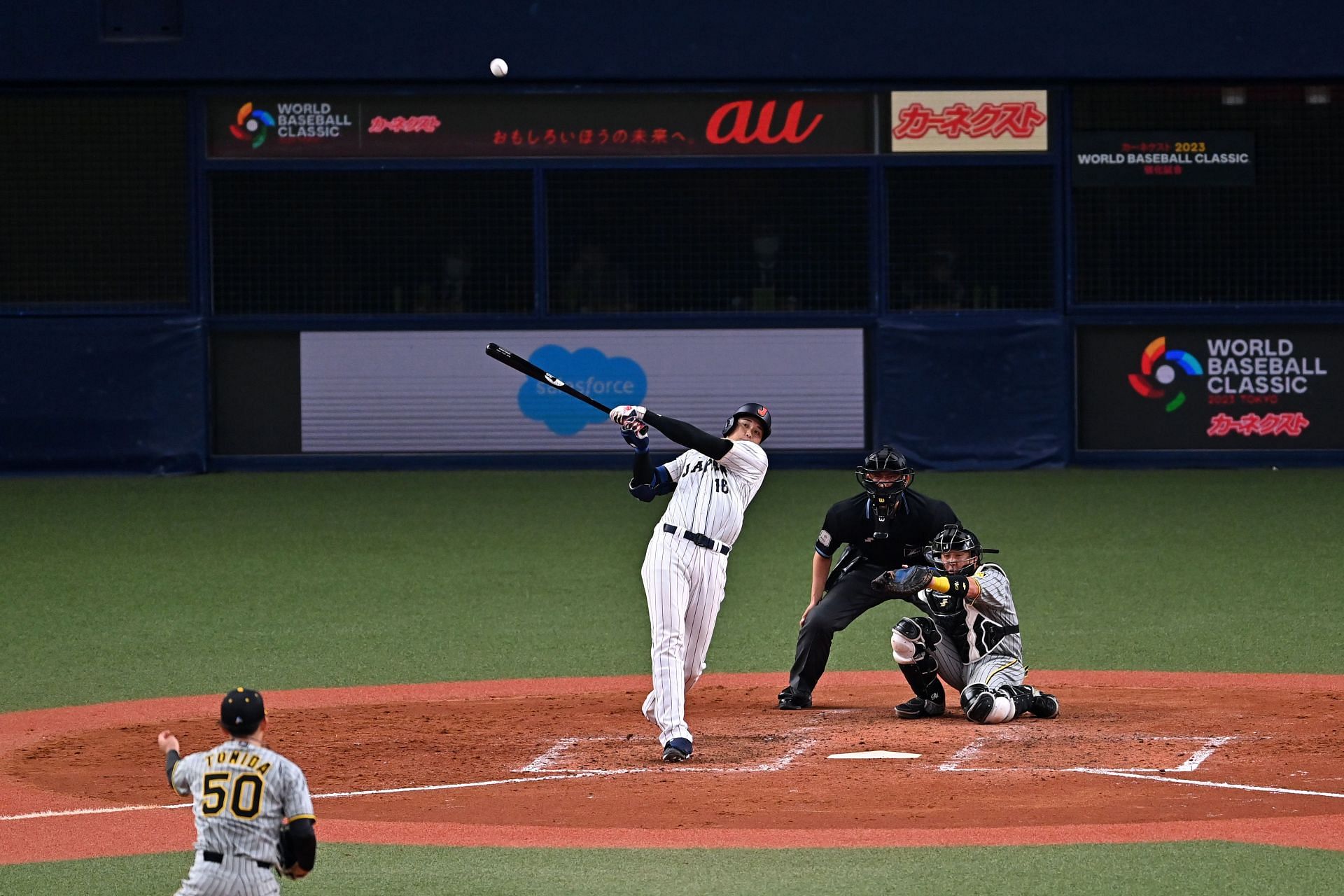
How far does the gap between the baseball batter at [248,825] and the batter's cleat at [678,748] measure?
4025 mm

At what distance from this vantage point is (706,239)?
23172 millimetres

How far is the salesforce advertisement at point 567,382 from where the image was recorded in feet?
76.9

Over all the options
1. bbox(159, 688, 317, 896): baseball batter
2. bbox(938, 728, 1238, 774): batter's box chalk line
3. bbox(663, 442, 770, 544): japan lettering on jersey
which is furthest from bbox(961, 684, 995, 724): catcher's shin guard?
bbox(159, 688, 317, 896): baseball batter

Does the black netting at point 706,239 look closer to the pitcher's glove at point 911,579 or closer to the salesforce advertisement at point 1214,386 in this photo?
the salesforce advertisement at point 1214,386

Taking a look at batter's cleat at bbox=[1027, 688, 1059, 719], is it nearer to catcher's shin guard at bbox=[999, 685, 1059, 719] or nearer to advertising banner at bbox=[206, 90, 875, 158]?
catcher's shin guard at bbox=[999, 685, 1059, 719]

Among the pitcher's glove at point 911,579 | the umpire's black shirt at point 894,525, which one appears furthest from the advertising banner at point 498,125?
the pitcher's glove at point 911,579

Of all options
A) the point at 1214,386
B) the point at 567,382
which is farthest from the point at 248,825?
the point at 1214,386

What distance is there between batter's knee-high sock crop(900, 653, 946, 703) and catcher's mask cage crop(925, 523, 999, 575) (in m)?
0.49

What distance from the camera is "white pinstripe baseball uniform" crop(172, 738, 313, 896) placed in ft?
17.9

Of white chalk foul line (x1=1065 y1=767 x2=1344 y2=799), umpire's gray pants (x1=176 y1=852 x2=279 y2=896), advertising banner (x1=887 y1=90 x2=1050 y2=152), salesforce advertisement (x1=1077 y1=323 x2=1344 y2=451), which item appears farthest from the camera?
salesforce advertisement (x1=1077 y1=323 x2=1344 y2=451)

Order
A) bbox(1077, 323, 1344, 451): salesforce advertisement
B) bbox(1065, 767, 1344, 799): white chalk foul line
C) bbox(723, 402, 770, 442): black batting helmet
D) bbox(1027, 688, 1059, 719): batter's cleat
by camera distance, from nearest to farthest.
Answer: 1. bbox(1065, 767, 1344, 799): white chalk foul line
2. bbox(723, 402, 770, 442): black batting helmet
3. bbox(1027, 688, 1059, 719): batter's cleat
4. bbox(1077, 323, 1344, 451): salesforce advertisement

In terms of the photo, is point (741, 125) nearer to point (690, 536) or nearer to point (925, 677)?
point (925, 677)

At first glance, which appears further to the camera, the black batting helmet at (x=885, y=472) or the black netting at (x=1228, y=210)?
the black netting at (x=1228, y=210)

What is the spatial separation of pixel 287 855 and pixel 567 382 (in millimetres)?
18170
